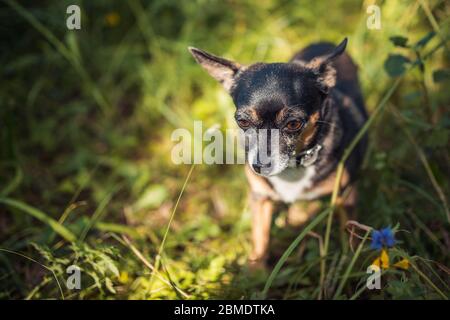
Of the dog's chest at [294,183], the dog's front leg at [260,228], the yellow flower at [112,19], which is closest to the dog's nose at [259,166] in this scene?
the dog's chest at [294,183]

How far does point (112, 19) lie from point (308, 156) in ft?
10.0

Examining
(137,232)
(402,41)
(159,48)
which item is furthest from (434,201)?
(159,48)

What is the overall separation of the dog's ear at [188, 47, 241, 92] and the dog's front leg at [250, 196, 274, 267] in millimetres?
859

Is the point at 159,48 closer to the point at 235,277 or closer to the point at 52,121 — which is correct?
the point at 52,121

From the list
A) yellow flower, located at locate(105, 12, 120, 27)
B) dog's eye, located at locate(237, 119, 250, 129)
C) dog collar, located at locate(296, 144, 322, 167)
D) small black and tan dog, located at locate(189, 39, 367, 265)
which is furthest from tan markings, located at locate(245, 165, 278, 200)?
yellow flower, located at locate(105, 12, 120, 27)

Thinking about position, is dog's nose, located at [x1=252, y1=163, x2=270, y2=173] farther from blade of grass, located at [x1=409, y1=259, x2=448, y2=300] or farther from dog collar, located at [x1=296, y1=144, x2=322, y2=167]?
blade of grass, located at [x1=409, y1=259, x2=448, y2=300]

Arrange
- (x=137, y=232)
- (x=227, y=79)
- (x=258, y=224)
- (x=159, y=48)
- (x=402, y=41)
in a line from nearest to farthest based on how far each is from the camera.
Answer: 1. (x=402, y=41)
2. (x=227, y=79)
3. (x=258, y=224)
4. (x=137, y=232)
5. (x=159, y=48)

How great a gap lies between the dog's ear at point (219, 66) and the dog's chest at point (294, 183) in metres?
0.71

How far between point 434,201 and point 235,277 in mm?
1415

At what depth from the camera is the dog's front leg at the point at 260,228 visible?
3273mm

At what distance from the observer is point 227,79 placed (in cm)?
309

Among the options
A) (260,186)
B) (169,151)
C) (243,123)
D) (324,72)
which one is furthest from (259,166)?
(169,151)

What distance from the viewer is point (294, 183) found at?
10.4 ft

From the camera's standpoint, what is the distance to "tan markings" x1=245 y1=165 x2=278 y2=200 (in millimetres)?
3156
